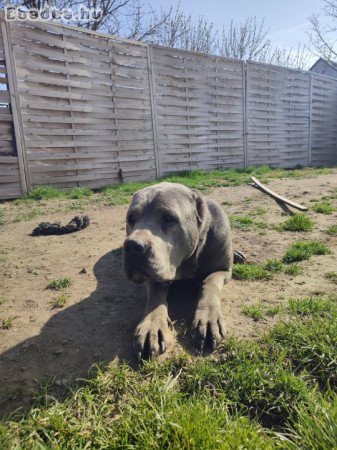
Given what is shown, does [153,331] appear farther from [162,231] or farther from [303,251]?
[303,251]

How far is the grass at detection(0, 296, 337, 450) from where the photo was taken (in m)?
1.43

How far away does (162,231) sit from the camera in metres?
2.60

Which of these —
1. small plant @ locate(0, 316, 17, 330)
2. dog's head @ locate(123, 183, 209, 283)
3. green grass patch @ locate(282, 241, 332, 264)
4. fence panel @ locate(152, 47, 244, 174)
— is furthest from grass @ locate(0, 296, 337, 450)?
fence panel @ locate(152, 47, 244, 174)

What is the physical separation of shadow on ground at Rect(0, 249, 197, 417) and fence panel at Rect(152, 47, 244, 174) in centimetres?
701

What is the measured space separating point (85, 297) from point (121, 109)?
21.7 feet

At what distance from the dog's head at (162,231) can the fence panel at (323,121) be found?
44.0ft

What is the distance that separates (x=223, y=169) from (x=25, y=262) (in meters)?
8.35

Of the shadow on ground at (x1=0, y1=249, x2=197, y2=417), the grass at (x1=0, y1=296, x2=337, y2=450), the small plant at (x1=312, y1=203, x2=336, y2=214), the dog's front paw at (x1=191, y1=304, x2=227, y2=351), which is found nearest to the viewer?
the grass at (x1=0, y1=296, x2=337, y2=450)

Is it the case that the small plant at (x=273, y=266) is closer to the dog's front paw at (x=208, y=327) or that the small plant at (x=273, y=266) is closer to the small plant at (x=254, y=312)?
the small plant at (x=254, y=312)

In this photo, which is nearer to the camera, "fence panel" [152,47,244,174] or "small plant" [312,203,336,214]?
"small plant" [312,203,336,214]

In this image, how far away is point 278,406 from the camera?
1.67 metres

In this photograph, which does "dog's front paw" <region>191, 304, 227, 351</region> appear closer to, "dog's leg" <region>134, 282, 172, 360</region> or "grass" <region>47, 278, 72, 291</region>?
"dog's leg" <region>134, 282, 172, 360</region>

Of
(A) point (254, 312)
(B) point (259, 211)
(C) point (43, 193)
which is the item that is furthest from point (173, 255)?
(C) point (43, 193)

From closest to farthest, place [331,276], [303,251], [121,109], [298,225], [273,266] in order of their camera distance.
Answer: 1. [331,276]
2. [273,266]
3. [303,251]
4. [298,225]
5. [121,109]
